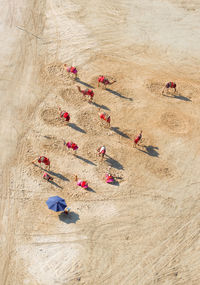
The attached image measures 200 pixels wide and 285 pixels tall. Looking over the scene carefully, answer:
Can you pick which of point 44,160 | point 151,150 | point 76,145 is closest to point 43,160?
point 44,160

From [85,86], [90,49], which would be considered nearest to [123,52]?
[90,49]

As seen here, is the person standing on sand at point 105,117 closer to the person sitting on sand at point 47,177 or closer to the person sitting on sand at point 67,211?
the person sitting on sand at point 47,177

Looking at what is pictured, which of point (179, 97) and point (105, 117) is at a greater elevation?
point (179, 97)

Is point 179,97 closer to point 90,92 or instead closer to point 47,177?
point 90,92

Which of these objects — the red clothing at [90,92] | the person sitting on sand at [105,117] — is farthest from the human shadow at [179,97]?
the person sitting on sand at [105,117]

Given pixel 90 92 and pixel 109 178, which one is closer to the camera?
pixel 109 178

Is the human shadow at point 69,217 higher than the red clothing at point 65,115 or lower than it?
lower
